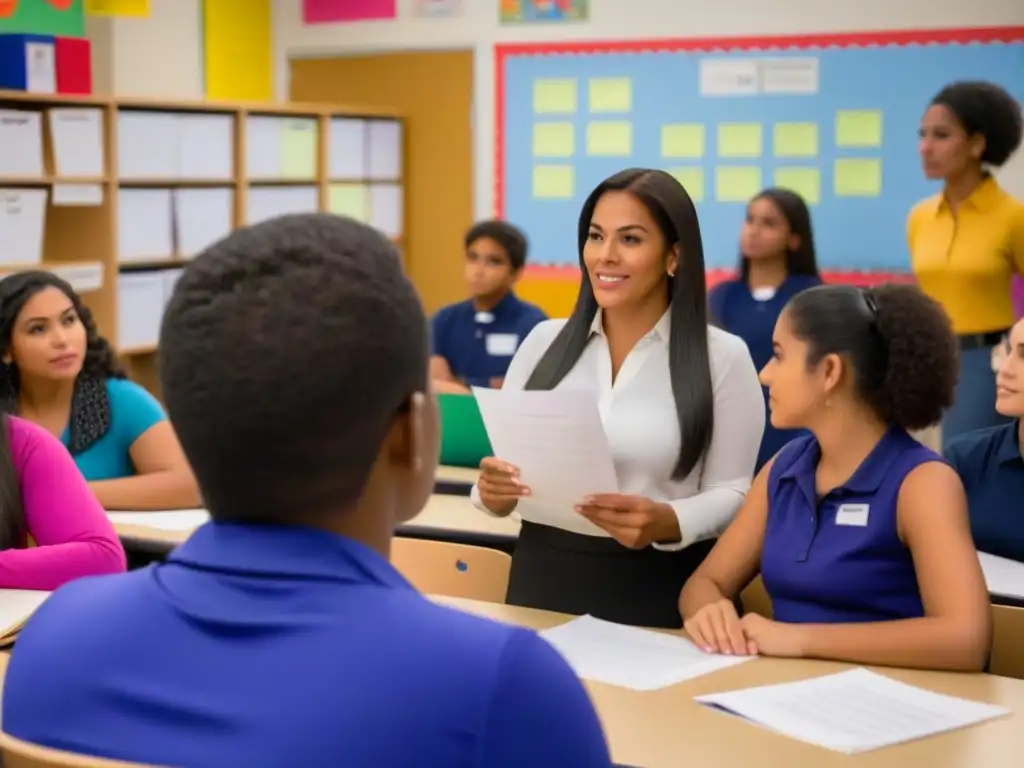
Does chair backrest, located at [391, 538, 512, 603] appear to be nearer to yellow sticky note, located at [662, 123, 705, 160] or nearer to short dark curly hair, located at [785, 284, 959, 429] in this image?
short dark curly hair, located at [785, 284, 959, 429]

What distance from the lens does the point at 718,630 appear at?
2.06 m

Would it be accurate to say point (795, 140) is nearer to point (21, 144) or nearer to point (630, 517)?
point (21, 144)

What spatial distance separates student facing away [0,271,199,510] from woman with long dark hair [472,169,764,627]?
1.13m

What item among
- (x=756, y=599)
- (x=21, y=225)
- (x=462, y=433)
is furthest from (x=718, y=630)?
(x=21, y=225)

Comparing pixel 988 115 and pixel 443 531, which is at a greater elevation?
pixel 988 115

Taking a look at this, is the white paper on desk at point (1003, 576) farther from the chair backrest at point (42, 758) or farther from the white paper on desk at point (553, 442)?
the chair backrest at point (42, 758)

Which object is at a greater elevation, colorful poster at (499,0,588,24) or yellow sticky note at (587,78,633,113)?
colorful poster at (499,0,588,24)

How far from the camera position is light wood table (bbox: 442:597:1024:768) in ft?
5.33

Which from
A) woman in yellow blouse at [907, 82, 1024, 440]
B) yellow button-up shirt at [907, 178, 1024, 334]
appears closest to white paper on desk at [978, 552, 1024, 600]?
woman in yellow blouse at [907, 82, 1024, 440]

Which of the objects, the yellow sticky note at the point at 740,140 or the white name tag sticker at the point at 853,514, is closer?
the white name tag sticker at the point at 853,514

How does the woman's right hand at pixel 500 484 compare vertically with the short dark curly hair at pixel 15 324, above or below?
below

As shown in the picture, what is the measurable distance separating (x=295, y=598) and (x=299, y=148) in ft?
18.8

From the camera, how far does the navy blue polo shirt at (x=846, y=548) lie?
2.08 metres

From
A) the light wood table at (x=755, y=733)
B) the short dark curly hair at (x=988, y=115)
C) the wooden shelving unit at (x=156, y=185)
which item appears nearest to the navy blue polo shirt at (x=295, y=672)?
the light wood table at (x=755, y=733)
